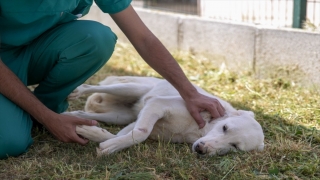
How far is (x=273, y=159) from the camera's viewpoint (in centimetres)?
329

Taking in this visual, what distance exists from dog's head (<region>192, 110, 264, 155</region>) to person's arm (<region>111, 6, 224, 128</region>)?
11cm

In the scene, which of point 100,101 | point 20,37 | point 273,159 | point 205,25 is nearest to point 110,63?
point 205,25

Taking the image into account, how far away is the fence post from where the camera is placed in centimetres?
514

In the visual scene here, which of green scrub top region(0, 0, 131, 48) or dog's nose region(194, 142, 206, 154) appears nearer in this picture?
dog's nose region(194, 142, 206, 154)

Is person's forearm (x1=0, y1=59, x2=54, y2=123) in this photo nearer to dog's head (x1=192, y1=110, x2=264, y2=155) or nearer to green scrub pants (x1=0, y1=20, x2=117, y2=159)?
green scrub pants (x1=0, y1=20, x2=117, y2=159)

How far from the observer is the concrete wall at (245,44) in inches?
195

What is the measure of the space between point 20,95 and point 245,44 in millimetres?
2785

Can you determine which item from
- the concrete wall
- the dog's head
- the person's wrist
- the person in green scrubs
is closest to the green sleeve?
the person in green scrubs

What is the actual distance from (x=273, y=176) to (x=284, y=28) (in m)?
2.48

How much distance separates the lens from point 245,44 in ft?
18.1

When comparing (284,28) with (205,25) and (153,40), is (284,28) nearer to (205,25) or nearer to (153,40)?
(205,25)

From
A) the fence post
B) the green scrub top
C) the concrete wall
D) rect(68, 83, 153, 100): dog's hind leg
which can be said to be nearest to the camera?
the green scrub top

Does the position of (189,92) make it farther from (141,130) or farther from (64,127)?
(64,127)

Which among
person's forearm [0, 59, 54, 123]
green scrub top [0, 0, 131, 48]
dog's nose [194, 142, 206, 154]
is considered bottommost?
dog's nose [194, 142, 206, 154]
